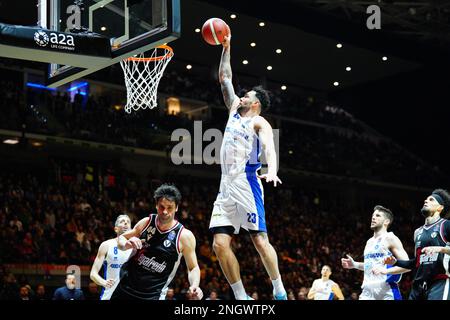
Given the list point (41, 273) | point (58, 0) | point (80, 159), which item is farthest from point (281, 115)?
point (58, 0)

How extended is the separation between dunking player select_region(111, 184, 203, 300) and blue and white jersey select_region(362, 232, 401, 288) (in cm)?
348

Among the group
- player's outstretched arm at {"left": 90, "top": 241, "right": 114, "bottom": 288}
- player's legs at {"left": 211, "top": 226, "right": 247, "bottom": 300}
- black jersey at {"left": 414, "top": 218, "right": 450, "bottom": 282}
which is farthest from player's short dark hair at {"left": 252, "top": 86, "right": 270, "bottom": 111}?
player's outstretched arm at {"left": 90, "top": 241, "right": 114, "bottom": 288}

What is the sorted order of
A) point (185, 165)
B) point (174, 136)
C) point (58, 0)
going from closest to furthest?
1. point (58, 0)
2. point (174, 136)
3. point (185, 165)

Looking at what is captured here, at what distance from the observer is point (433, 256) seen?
785 centimetres

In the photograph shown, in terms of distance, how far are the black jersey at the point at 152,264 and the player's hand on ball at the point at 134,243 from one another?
0.24 metres

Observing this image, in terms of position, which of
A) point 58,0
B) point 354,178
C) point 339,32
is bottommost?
point 354,178

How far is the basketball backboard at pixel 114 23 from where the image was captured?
27.2ft

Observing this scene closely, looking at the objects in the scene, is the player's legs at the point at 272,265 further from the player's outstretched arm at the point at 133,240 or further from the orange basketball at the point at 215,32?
the orange basketball at the point at 215,32

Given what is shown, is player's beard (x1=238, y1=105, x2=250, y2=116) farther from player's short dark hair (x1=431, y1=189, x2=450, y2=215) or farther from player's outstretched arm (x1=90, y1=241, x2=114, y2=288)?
player's outstretched arm (x1=90, y1=241, x2=114, y2=288)

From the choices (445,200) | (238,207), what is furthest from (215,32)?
(445,200)

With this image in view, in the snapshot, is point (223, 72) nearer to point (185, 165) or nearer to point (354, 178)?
point (185, 165)

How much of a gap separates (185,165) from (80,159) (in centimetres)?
378

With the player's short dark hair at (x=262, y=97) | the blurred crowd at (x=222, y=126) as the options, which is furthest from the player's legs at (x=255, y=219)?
the blurred crowd at (x=222, y=126)
